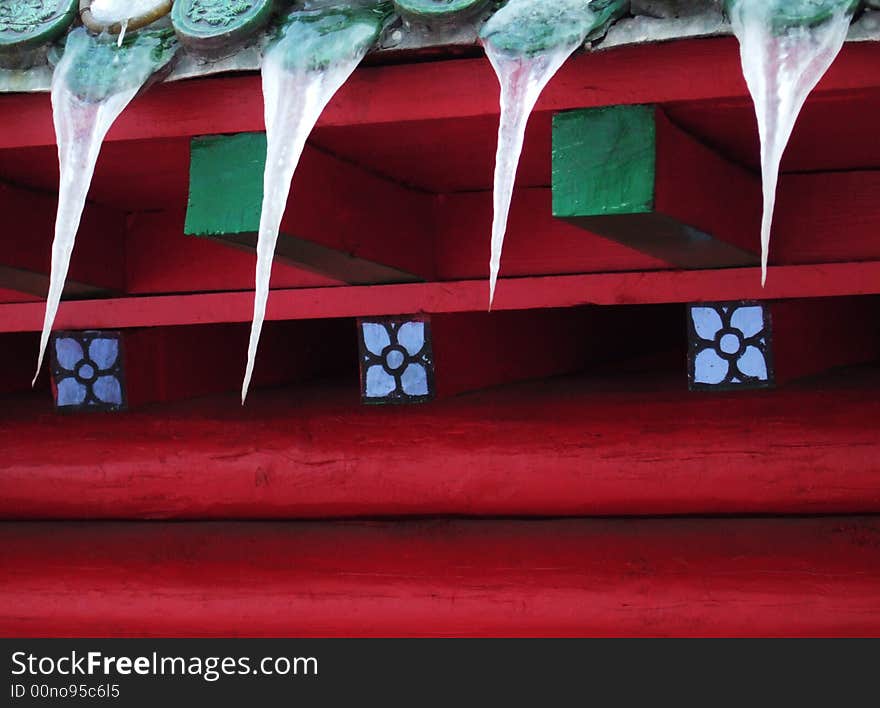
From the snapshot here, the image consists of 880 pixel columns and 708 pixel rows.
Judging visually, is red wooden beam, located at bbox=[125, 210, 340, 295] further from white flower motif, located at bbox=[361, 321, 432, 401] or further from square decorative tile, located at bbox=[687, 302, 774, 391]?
square decorative tile, located at bbox=[687, 302, 774, 391]

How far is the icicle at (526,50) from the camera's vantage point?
5.83ft

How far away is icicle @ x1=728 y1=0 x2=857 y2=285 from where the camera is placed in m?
1.66

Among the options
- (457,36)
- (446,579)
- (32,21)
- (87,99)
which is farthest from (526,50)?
(446,579)

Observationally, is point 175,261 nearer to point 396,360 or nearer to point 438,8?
point 396,360

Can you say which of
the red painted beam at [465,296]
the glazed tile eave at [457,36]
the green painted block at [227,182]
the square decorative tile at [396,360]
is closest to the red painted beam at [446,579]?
the square decorative tile at [396,360]

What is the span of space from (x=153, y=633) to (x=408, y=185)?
119cm

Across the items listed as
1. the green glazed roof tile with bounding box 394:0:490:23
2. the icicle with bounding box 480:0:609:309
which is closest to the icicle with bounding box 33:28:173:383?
Result: the green glazed roof tile with bounding box 394:0:490:23

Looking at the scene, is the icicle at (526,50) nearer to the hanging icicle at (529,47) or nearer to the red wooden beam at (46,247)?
the hanging icicle at (529,47)

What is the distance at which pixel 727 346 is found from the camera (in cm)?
246

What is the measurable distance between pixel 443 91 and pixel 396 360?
797 mm
